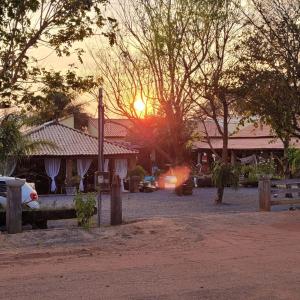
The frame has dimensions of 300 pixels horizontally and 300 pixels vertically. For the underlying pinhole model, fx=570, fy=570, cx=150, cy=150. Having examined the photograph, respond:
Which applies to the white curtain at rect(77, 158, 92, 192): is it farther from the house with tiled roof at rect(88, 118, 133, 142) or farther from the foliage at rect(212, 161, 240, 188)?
the house with tiled roof at rect(88, 118, 133, 142)

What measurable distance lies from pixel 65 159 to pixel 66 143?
1423mm

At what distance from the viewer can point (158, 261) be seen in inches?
348

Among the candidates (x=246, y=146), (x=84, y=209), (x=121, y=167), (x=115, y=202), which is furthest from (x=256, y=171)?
(x=84, y=209)

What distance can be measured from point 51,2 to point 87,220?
4766 mm

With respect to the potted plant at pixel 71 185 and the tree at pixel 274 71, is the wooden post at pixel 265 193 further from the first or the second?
the potted plant at pixel 71 185

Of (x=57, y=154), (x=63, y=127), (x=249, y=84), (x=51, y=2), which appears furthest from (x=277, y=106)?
(x=63, y=127)

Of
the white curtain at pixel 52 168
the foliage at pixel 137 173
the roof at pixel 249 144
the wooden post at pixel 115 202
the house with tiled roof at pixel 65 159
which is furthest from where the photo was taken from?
the roof at pixel 249 144

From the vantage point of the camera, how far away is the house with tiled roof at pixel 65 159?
34.6 metres

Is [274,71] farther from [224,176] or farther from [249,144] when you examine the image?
[249,144]

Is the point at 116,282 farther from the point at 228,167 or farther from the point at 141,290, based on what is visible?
the point at 228,167

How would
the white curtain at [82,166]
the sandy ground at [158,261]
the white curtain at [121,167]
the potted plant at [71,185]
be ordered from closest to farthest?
the sandy ground at [158,261], the potted plant at [71,185], the white curtain at [82,166], the white curtain at [121,167]

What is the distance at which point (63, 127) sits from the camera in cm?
3894

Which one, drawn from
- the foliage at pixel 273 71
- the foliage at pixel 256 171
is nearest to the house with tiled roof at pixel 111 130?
the foliage at pixel 256 171

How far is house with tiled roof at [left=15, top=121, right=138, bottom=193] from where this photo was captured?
34562 millimetres
